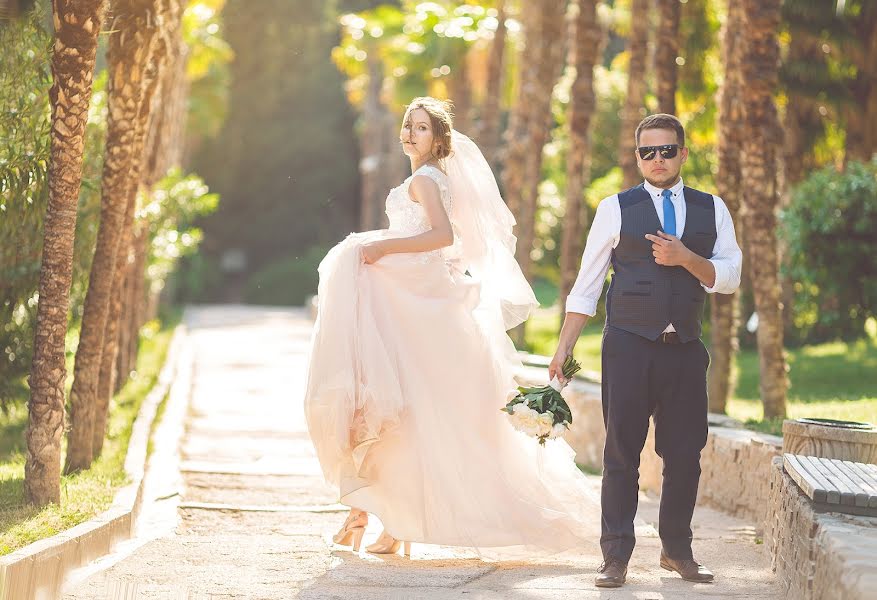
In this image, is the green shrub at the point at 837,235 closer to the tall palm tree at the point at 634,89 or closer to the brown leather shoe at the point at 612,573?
the tall palm tree at the point at 634,89

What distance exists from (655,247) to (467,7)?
17.9 m

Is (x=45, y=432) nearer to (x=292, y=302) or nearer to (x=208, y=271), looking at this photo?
(x=292, y=302)

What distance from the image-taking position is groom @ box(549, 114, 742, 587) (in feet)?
20.3

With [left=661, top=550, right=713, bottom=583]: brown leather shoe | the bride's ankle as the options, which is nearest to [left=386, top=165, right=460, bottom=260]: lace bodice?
the bride's ankle

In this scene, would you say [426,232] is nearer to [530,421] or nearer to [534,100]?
[530,421]

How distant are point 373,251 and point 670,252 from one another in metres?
1.98

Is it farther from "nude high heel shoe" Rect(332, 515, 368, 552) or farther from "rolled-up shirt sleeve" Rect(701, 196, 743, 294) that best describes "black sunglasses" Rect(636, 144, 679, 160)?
"nude high heel shoe" Rect(332, 515, 368, 552)

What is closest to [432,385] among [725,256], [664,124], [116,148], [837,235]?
[725,256]

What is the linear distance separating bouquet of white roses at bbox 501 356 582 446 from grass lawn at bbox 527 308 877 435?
380 cm

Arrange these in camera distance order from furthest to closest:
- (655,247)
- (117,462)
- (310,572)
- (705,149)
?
(705,149), (117,462), (310,572), (655,247)

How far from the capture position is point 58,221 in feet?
26.5

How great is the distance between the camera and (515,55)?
1155 inches

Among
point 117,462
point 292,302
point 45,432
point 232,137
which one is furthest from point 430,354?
point 232,137

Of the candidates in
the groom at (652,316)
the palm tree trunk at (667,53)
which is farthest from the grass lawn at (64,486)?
the palm tree trunk at (667,53)
